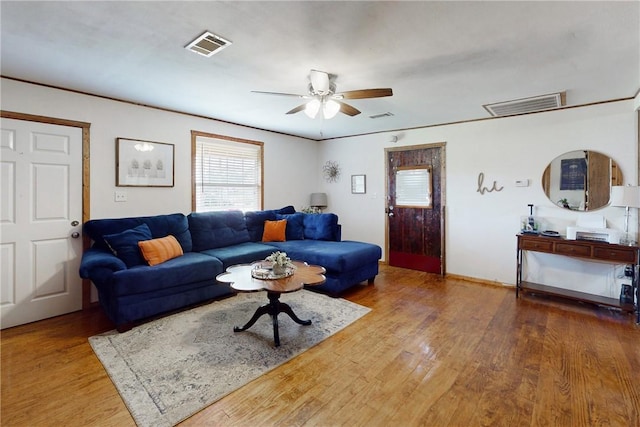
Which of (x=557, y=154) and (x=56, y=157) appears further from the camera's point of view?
(x=557, y=154)

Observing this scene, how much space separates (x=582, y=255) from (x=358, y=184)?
337 cm

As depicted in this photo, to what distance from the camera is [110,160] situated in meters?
3.55

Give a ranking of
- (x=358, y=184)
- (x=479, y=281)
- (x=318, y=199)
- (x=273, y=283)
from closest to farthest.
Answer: (x=273, y=283) → (x=479, y=281) → (x=358, y=184) → (x=318, y=199)

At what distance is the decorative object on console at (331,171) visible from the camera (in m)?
6.03

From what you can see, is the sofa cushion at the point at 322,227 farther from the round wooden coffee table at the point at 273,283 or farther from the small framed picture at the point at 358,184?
the round wooden coffee table at the point at 273,283

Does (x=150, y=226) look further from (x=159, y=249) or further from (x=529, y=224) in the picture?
(x=529, y=224)

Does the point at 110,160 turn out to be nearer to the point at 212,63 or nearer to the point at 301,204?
the point at 212,63

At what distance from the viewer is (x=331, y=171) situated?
241 inches

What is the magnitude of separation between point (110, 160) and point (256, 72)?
2152 millimetres

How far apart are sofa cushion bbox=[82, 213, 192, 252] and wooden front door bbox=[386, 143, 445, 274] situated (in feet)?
10.8

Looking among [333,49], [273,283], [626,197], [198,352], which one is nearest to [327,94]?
[333,49]

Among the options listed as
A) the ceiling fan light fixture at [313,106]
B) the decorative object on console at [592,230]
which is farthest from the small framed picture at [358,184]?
the decorative object on console at [592,230]

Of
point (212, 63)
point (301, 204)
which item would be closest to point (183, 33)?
point (212, 63)

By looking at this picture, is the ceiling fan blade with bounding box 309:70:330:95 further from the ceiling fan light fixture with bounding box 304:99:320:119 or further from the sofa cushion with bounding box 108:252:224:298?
the sofa cushion with bounding box 108:252:224:298
